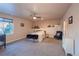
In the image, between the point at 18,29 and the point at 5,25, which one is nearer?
the point at 5,25

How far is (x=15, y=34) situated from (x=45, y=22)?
4.54ft

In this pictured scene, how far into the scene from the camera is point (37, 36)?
6.80 m

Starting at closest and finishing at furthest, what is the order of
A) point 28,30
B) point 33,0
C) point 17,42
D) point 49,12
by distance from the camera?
1. point 33,0
2. point 49,12
3. point 17,42
4. point 28,30

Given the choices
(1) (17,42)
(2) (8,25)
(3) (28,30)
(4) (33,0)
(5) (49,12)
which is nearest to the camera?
(4) (33,0)

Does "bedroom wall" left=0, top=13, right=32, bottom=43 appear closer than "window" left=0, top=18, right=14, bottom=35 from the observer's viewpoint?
No

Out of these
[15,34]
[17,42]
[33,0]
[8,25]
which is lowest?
[17,42]

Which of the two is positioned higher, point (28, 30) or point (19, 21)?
point (19, 21)

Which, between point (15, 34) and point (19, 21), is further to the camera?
point (19, 21)

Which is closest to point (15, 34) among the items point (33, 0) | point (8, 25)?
point (8, 25)

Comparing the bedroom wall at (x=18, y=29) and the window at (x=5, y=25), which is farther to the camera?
the bedroom wall at (x=18, y=29)

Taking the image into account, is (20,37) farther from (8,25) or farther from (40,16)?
(40,16)

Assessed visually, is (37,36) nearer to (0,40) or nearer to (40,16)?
(40,16)

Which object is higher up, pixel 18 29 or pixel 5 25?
pixel 5 25

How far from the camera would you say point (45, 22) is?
4566 millimetres
